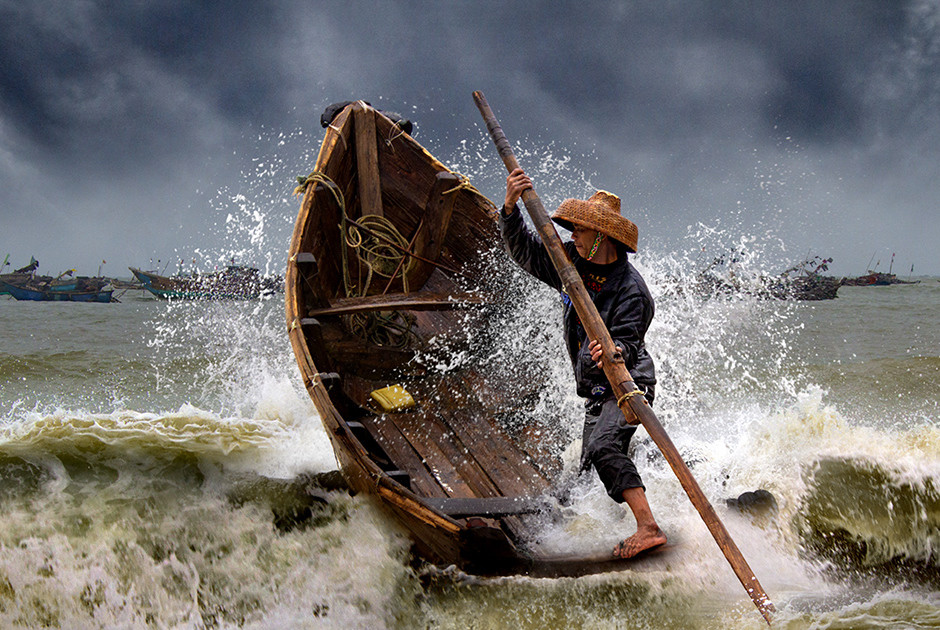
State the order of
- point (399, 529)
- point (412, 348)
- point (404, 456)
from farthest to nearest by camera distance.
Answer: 1. point (412, 348)
2. point (404, 456)
3. point (399, 529)

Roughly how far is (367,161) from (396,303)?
1.37 metres

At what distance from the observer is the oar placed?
7.61ft

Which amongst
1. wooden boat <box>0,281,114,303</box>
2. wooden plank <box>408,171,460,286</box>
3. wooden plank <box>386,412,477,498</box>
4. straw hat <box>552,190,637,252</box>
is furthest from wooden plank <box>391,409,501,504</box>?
wooden boat <box>0,281,114,303</box>

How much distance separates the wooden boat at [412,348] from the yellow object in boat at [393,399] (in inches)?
0.5

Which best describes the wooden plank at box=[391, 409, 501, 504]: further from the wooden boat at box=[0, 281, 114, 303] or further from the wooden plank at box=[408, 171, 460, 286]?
the wooden boat at box=[0, 281, 114, 303]

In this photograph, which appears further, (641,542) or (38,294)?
(38,294)

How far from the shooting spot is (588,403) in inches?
131

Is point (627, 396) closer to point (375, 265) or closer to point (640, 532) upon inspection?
point (640, 532)

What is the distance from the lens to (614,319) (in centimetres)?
304

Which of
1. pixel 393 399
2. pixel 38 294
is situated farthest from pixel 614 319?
pixel 38 294

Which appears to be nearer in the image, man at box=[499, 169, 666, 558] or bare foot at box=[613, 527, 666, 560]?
bare foot at box=[613, 527, 666, 560]

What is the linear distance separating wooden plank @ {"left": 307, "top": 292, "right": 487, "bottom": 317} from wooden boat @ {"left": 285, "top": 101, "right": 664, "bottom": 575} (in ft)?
0.04

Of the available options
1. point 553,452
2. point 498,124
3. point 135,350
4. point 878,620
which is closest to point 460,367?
point 553,452

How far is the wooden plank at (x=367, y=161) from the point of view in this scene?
16.1 feet
